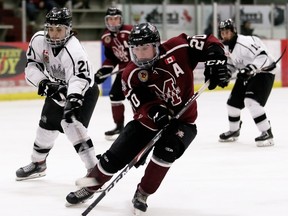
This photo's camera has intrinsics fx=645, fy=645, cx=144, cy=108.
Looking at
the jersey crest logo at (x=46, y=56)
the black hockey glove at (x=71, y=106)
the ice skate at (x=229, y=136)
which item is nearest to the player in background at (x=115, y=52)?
the ice skate at (x=229, y=136)

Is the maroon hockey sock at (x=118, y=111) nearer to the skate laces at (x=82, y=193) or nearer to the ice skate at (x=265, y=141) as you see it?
the ice skate at (x=265, y=141)

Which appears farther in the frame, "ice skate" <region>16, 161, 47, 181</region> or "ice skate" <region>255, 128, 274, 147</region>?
"ice skate" <region>255, 128, 274, 147</region>

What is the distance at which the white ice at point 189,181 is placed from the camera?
310cm

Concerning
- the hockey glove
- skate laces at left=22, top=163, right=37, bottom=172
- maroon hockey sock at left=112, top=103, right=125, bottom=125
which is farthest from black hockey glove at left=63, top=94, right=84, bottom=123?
maroon hockey sock at left=112, top=103, right=125, bottom=125

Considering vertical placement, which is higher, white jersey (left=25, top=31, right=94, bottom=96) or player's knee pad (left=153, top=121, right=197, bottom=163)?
white jersey (left=25, top=31, right=94, bottom=96)

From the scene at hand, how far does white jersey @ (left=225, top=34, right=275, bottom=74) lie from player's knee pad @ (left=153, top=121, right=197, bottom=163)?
2.03m

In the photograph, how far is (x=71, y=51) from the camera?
343cm

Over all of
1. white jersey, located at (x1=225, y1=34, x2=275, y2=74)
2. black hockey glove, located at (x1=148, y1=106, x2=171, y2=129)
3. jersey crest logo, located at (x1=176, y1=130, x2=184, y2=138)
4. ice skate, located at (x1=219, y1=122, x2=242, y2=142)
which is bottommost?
ice skate, located at (x1=219, y1=122, x2=242, y2=142)

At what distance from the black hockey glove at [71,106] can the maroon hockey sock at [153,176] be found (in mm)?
484

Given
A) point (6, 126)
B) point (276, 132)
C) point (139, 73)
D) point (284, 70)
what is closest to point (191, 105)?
point (139, 73)

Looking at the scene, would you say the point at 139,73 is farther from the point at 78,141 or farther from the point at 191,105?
the point at 78,141

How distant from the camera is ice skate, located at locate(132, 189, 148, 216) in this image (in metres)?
2.98

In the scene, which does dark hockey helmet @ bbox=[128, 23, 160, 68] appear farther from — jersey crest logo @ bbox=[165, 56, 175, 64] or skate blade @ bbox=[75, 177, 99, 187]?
skate blade @ bbox=[75, 177, 99, 187]

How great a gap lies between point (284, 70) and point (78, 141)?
754 centimetres
